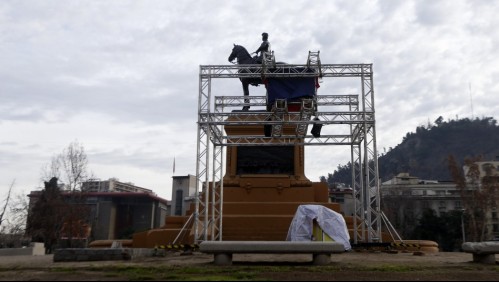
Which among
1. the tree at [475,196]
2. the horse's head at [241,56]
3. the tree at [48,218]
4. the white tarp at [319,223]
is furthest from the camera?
the tree at [475,196]

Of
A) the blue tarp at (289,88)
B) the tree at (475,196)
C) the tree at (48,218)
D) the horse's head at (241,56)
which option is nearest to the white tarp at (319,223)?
the blue tarp at (289,88)

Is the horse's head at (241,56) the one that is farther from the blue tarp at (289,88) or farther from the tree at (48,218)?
the tree at (48,218)

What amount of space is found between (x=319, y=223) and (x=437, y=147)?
144980mm

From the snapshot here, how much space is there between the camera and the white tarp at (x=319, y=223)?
15.7m

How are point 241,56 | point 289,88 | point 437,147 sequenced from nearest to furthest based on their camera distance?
point 289,88
point 241,56
point 437,147

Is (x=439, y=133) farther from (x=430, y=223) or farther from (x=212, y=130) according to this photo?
Answer: (x=212, y=130)

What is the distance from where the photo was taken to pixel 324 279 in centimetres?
732

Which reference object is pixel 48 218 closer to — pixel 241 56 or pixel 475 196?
pixel 241 56

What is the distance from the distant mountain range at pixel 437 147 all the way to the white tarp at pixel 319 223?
114539 mm

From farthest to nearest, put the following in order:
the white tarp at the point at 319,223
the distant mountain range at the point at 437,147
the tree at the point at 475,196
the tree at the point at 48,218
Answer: the distant mountain range at the point at 437,147 < the tree at the point at 475,196 < the tree at the point at 48,218 < the white tarp at the point at 319,223

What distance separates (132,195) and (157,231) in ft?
149

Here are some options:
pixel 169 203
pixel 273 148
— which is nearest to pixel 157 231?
pixel 273 148

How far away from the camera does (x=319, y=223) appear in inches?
623

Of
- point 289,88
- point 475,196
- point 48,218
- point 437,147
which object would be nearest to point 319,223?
point 289,88
